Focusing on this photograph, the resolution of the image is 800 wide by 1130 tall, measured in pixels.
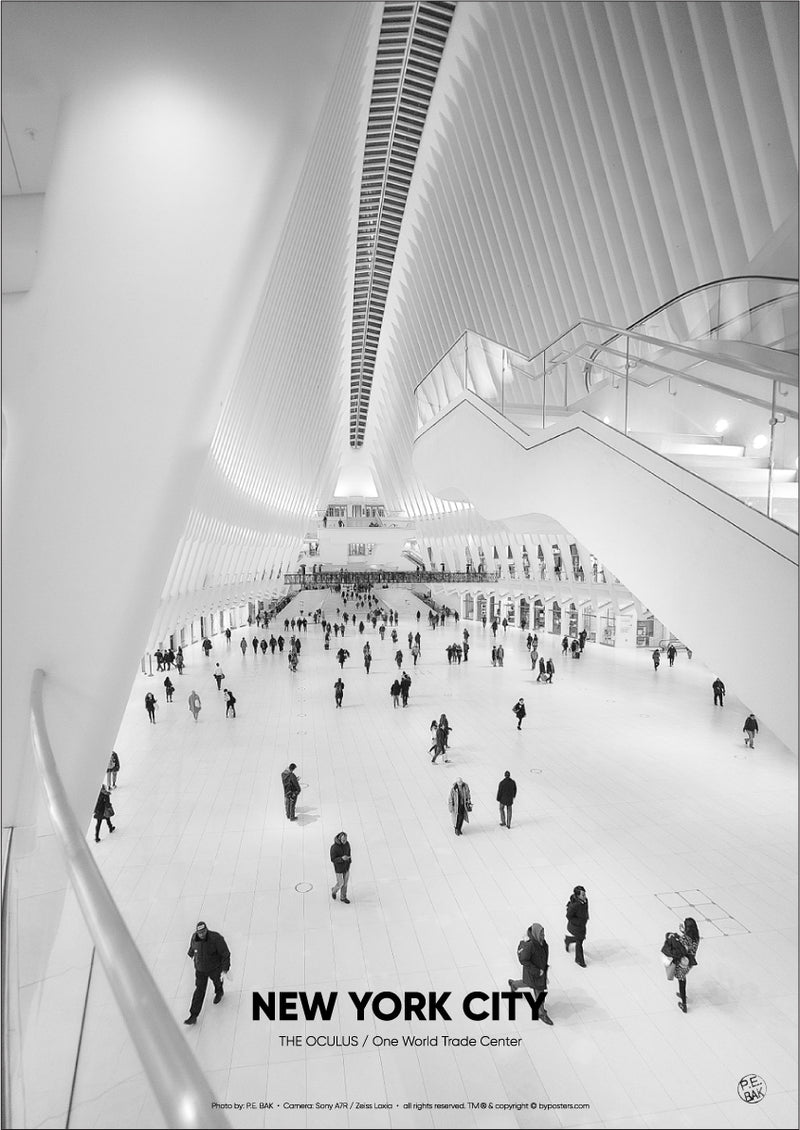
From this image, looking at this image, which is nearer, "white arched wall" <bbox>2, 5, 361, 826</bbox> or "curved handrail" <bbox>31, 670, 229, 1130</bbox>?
"curved handrail" <bbox>31, 670, 229, 1130</bbox>

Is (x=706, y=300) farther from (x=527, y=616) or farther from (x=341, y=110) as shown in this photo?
(x=527, y=616)

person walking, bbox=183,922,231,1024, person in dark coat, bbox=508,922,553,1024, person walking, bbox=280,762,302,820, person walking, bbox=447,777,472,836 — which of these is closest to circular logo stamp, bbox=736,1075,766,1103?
person in dark coat, bbox=508,922,553,1024

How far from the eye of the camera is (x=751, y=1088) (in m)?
4.33

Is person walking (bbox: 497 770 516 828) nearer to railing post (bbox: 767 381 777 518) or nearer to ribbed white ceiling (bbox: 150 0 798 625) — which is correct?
ribbed white ceiling (bbox: 150 0 798 625)

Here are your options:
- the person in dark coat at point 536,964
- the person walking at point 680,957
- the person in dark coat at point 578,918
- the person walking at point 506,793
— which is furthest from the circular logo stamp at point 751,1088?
the person walking at point 506,793

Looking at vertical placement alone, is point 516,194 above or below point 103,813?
above

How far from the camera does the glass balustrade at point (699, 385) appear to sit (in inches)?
144

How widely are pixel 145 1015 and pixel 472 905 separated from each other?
6605 millimetres

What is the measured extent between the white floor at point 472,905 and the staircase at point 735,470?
136 inches

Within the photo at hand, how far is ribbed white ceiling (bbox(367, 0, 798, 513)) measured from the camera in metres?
10.5

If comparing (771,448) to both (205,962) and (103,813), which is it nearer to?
(205,962)

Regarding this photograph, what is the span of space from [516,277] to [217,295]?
76.4 ft

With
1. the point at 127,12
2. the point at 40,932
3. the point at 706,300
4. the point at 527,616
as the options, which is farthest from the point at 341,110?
the point at 527,616

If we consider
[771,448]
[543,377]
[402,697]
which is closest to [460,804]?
[543,377]
